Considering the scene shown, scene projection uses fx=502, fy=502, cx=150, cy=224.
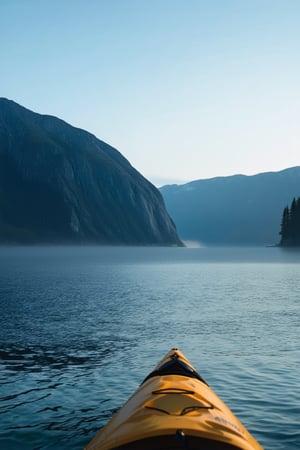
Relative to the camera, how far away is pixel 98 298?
4606 cm

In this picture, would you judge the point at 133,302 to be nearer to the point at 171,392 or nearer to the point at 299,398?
the point at 299,398

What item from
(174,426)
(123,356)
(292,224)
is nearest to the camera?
(174,426)

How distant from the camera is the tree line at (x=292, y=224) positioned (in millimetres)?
172000

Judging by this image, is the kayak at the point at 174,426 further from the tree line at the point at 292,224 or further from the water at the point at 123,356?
the tree line at the point at 292,224

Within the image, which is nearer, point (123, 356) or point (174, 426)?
point (174, 426)

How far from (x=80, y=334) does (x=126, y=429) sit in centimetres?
1973

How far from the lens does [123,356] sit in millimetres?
22219

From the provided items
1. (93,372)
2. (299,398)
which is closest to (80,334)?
(93,372)

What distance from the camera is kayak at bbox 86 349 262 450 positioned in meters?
7.89

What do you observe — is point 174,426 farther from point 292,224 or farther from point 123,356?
point 292,224

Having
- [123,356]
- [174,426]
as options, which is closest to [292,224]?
[123,356]

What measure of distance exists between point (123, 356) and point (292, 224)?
163 metres

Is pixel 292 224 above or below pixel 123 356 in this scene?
above

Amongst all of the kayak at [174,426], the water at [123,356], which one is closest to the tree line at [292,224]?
the water at [123,356]
